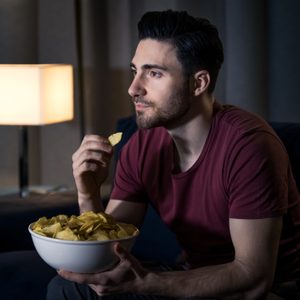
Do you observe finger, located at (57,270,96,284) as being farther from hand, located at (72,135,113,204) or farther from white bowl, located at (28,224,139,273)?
hand, located at (72,135,113,204)

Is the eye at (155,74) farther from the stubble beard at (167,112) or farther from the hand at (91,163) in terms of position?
the hand at (91,163)

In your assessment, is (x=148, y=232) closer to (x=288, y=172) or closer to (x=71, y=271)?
(x=288, y=172)

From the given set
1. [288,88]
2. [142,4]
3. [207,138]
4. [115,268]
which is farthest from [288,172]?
[142,4]

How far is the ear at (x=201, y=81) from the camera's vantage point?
1652mm

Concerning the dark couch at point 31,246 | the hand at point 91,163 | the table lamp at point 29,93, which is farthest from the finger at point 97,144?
the table lamp at point 29,93

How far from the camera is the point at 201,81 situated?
1657 millimetres

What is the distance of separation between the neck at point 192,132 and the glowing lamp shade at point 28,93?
1082 millimetres

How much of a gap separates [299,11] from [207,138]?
0.87 meters

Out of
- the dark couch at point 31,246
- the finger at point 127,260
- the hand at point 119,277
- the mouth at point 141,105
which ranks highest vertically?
the mouth at point 141,105

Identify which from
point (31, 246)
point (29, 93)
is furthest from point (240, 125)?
point (29, 93)

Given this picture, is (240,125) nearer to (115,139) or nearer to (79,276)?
(115,139)

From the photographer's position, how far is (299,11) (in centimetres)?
229

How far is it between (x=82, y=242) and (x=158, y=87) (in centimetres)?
48

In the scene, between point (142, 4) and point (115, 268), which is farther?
point (142, 4)
